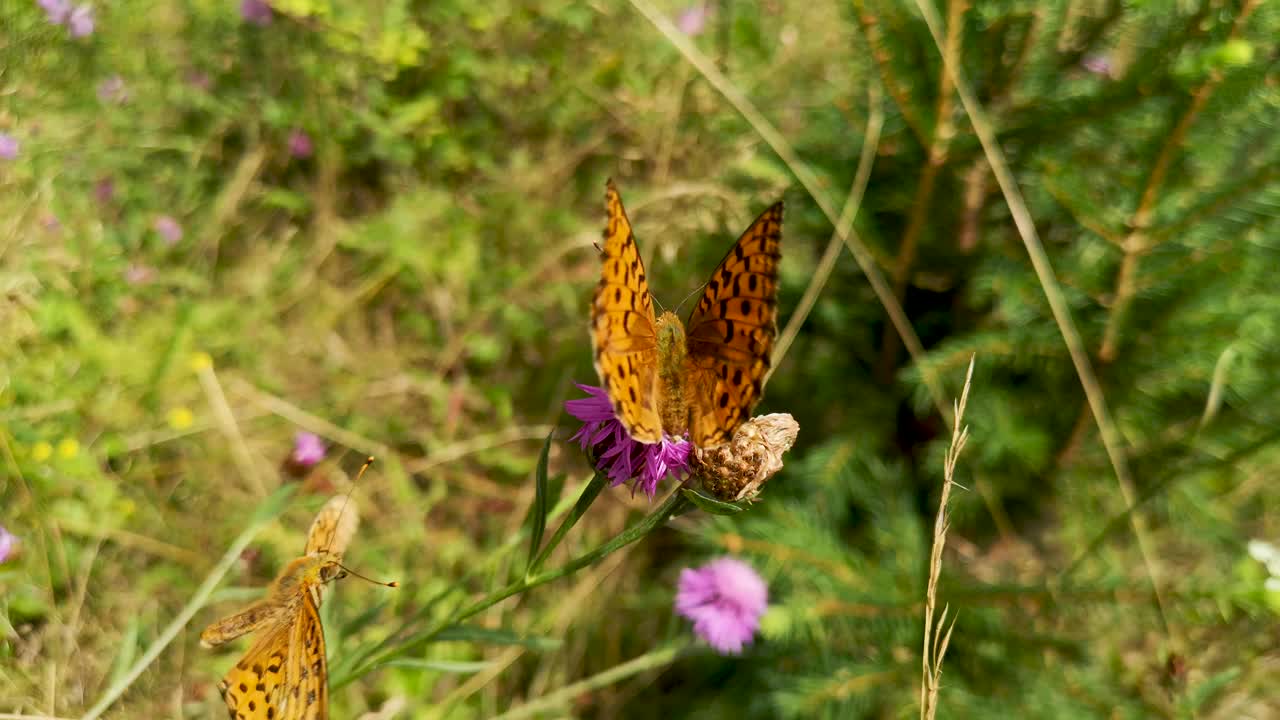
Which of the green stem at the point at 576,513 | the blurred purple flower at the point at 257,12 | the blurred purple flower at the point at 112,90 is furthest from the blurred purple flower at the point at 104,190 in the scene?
the green stem at the point at 576,513

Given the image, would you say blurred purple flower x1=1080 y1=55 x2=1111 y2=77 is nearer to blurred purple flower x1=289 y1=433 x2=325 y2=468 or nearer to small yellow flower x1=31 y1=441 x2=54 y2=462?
blurred purple flower x1=289 y1=433 x2=325 y2=468

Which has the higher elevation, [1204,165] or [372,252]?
[1204,165]

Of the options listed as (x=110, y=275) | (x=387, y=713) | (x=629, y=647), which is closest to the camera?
(x=387, y=713)

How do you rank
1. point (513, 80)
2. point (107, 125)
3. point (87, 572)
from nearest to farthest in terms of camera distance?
point (87, 572)
point (107, 125)
point (513, 80)

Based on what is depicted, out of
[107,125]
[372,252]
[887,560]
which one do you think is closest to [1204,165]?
[887,560]

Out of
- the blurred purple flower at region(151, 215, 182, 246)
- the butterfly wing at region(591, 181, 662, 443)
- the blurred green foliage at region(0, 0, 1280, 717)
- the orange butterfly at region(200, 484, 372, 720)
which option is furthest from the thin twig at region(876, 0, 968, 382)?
the blurred purple flower at region(151, 215, 182, 246)

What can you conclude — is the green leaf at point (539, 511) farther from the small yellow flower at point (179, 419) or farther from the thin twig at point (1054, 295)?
the small yellow flower at point (179, 419)

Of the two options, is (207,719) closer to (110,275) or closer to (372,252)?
(110,275)
